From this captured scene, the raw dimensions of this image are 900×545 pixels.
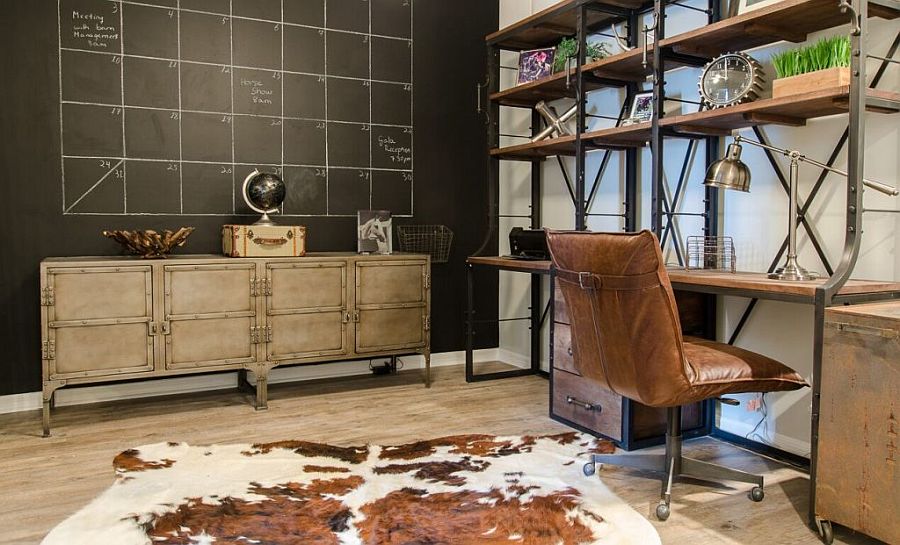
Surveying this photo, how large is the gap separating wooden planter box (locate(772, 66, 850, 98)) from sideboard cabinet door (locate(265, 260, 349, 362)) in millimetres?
2424

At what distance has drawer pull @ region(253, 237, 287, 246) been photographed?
3.87m

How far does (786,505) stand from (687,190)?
64.0 inches

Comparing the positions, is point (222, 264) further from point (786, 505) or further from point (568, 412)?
point (786, 505)

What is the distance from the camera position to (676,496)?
104 inches

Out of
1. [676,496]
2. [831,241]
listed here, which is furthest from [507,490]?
[831,241]

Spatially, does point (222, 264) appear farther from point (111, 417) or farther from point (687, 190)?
point (687, 190)

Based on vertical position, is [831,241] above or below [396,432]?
above

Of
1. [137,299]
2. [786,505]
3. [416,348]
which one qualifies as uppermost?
[137,299]

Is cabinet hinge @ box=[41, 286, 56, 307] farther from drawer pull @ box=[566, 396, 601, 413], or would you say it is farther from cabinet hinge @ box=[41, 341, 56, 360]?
drawer pull @ box=[566, 396, 601, 413]

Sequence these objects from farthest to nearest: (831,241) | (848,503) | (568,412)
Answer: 1. (568,412)
2. (831,241)
3. (848,503)

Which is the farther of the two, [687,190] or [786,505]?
[687,190]

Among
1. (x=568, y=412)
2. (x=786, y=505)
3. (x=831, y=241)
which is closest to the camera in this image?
(x=786, y=505)

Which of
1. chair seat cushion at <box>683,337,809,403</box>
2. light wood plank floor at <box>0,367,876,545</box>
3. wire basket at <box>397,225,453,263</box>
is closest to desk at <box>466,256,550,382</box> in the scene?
light wood plank floor at <box>0,367,876,545</box>

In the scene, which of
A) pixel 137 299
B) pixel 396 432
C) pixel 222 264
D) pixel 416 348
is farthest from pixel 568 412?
pixel 137 299
